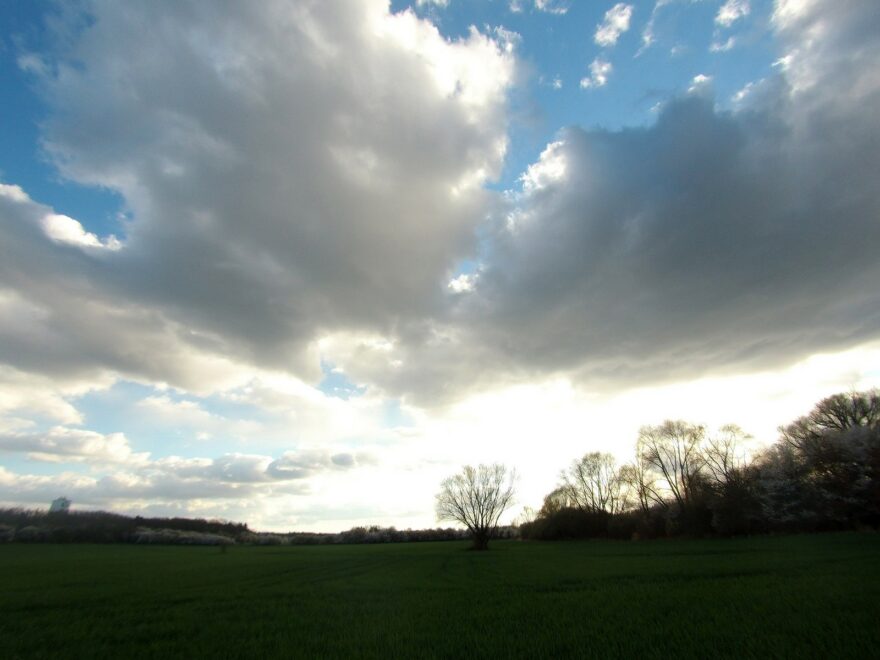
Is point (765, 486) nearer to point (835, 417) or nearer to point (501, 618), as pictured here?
point (835, 417)

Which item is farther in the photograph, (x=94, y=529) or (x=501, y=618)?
(x=94, y=529)

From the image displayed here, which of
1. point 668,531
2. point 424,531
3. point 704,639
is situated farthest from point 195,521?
point 704,639

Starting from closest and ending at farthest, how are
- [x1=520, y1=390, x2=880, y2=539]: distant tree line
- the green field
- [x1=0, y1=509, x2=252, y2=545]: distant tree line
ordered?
the green field → [x1=520, y1=390, x2=880, y2=539]: distant tree line → [x1=0, y1=509, x2=252, y2=545]: distant tree line

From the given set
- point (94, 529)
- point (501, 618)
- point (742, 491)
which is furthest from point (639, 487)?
point (94, 529)

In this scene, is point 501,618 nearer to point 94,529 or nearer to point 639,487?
point 639,487

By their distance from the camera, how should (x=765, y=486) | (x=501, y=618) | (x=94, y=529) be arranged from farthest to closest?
(x=94, y=529) → (x=765, y=486) → (x=501, y=618)

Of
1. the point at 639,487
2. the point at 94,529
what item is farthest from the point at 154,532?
the point at 639,487

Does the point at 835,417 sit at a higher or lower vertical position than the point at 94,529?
higher

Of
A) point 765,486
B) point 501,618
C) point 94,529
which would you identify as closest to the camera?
point 501,618

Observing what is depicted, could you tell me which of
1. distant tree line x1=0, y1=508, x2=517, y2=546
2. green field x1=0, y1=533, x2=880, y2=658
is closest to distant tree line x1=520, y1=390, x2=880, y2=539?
green field x1=0, y1=533, x2=880, y2=658

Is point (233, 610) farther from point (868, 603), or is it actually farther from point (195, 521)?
point (195, 521)

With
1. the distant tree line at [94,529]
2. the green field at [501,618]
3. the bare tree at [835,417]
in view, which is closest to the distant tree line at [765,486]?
the bare tree at [835,417]

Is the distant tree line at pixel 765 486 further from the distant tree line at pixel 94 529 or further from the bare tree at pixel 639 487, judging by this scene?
the distant tree line at pixel 94 529

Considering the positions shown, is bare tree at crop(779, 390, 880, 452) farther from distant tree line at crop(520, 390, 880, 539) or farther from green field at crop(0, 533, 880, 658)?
green field at crop(0, 533, 880, 658)
